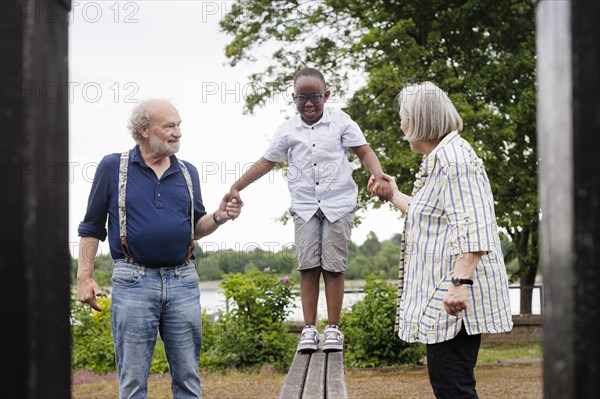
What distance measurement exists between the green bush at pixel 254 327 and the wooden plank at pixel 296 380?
20.0ft

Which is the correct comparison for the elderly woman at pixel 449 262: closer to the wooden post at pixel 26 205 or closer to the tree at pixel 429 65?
the wooden post at pixel 26 205

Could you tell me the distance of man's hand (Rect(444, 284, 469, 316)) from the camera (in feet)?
10.2

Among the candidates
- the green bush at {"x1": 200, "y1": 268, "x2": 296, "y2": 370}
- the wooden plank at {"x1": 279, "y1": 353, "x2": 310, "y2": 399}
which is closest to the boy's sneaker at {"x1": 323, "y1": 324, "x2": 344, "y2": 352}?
the wooden plank at {"x1": 279, "y1": 353, "x2": 310, "y2": 399}

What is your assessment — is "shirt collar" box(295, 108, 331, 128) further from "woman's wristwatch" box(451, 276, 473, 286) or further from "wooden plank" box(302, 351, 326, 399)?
"woman's wristwatch" box(451, 276, 473, 286)

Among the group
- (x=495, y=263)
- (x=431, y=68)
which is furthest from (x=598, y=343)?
(x=431, y=68)

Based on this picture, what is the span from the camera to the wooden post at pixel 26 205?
1.43 meters

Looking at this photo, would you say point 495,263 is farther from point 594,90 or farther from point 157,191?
point 594,90

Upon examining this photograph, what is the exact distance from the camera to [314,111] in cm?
507

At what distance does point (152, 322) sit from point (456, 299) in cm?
163

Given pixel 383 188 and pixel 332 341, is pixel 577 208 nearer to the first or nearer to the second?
pixel 383 188

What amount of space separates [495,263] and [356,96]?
13.9m

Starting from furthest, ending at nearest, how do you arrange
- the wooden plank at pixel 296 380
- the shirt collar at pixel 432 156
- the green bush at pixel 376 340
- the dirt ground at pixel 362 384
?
the green bush at pixel 376 340, the dirt ground at pixel 362 384, the wooden plank at pixel 296 380, the shirt collar at pixel 432 156

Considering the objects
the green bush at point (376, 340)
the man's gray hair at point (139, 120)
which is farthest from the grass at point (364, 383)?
the man's gray hair at point (139, 120)

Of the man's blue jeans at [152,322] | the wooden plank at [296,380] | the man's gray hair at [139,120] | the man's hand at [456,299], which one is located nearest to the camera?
the man's hand at [456,299]
